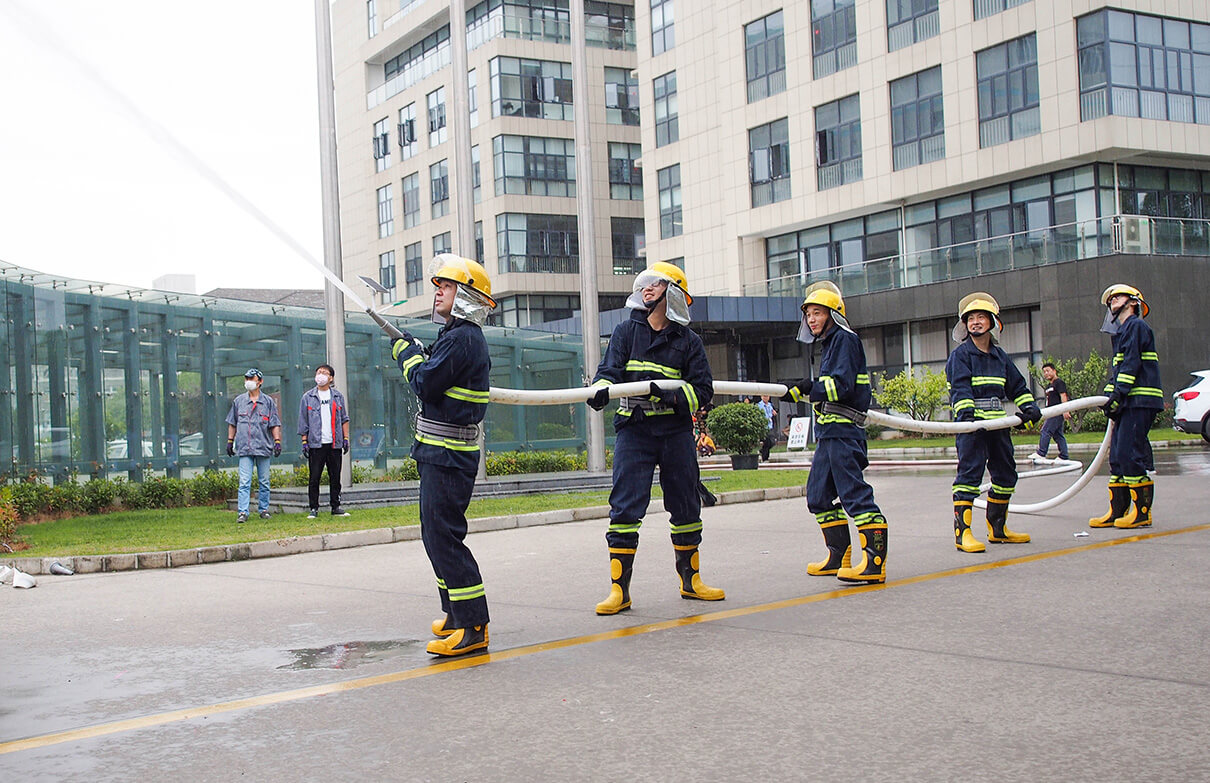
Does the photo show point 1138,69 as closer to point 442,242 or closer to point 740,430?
point 740,430

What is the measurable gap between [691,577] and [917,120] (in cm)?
3487

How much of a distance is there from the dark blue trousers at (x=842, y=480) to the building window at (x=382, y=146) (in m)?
58.6

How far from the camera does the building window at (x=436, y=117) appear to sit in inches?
2297

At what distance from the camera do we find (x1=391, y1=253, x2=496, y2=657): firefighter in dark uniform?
5957 millimetres

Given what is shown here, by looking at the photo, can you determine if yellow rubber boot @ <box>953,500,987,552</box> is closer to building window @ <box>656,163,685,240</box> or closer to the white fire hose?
the white fire hose

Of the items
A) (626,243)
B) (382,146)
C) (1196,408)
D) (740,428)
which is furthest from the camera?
(382,146)

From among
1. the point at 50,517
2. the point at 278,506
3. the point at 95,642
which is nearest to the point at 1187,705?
the point at 95,642

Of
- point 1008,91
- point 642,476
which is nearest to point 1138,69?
point 1008,91

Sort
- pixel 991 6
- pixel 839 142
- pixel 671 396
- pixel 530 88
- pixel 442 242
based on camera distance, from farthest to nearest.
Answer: pixel 442 242 → pixel 530 88 → pixel 839 142 → pixel 991 6 → pixel 671 396

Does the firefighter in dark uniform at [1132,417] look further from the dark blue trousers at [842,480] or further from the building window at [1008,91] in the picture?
the building window at [1008,91]

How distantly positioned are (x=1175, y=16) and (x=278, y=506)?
101 feet

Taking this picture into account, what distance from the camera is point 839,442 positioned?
313 inches

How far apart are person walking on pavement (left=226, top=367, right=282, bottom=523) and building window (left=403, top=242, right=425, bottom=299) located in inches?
1837

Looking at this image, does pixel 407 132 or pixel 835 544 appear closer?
pixel 835 544
